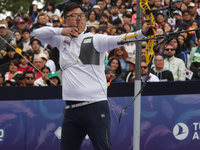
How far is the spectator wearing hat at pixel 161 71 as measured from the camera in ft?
24.6

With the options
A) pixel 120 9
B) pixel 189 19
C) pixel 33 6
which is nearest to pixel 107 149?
pixel 189 19

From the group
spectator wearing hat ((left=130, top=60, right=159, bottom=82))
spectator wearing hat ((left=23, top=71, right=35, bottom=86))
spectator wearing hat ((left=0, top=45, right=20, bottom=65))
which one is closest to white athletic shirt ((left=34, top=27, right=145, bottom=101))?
spectator wearing hat ((left=130, top=60, right=159, bottom=82))

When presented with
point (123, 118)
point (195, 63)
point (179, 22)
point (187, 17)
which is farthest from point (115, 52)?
point (123, 118)

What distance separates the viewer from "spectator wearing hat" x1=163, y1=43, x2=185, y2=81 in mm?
7992

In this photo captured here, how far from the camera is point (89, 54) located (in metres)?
3.92

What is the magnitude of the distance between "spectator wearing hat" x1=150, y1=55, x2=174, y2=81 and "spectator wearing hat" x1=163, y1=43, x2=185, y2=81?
31cm

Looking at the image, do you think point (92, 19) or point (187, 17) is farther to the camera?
point (92, 19)

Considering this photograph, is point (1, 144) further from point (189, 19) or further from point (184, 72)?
point (189, 19)

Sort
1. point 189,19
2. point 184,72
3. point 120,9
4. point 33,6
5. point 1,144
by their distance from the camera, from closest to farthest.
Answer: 1. point 1,144
2. point 184,72
3. point 189,19
4. point 120,9
5. point 33,6

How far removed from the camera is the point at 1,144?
6066 millimetres

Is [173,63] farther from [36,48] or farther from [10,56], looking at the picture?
[10,56]

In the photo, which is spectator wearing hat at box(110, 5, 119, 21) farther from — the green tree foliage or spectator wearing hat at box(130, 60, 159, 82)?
the green tree foliage

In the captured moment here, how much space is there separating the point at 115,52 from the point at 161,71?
→ 5.69ft

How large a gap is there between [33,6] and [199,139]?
10.0 meters
